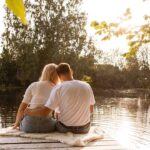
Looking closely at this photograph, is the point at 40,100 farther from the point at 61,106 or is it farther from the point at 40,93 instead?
the point at 61,106

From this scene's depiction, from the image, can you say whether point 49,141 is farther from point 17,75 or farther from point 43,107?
point 17,75

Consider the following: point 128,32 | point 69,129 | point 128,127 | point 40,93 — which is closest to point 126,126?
point 128,127

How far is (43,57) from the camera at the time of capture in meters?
35.6

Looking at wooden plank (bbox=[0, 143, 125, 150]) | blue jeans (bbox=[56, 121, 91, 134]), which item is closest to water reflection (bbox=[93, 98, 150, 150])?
blue jeans (bbox=[56, 121, 91, 134])

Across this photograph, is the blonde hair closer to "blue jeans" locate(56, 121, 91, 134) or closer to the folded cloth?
"blue jeans" locate(56, 121, 91, 134)

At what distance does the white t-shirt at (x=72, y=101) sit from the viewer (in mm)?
4922

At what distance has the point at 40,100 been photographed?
522cm

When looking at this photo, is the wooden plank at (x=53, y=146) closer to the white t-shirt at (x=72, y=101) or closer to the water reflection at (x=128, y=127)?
→ the white t-shirt at (x=72, y=101)

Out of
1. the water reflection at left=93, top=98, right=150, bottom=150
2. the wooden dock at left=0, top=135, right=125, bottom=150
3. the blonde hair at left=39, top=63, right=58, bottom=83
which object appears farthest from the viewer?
the water reflection at left=93, top=98, right=150, bottom=150

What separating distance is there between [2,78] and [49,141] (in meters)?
35.0

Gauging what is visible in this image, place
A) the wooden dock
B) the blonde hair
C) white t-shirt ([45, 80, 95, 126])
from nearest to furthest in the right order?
the wooden dock, white t-shirt ([45, 80, 95, 126]), the blonde hair

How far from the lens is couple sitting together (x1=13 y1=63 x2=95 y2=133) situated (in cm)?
495

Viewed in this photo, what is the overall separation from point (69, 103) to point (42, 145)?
0.87m

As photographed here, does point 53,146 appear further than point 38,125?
No
